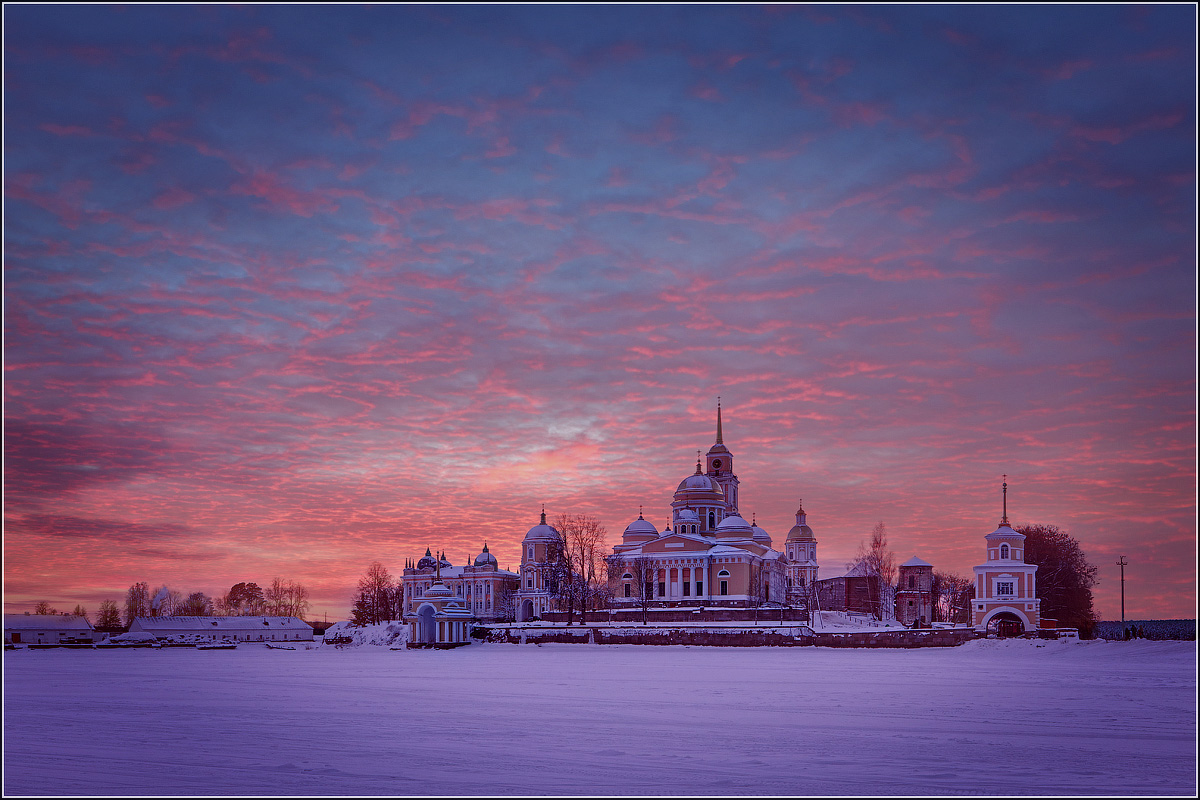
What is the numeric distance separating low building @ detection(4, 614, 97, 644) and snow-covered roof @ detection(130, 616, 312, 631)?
5.07 meters

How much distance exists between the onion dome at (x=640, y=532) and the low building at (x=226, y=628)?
3777cm

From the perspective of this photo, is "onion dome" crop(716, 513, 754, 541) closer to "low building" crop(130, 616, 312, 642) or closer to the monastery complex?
the monastery complex

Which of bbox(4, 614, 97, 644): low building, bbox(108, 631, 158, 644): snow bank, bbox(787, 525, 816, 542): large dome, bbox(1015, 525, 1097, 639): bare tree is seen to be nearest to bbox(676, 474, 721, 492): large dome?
bbox(787, 525, 816, 542): large dome

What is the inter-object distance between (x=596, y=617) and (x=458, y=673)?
4165cm

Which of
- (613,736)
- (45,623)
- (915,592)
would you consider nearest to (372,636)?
(45,623)

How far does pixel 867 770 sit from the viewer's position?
13.4 meters

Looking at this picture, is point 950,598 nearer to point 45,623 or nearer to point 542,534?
point 542,534

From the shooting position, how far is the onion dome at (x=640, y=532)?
93000mm

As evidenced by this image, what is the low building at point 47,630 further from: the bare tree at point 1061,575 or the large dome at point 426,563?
the bare tree at point 1061,575

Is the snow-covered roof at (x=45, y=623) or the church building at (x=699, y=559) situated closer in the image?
the church building at (x=699, y=559)

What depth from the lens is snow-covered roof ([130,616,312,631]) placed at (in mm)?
100062

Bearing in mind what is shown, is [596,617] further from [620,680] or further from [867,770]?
[867,770]

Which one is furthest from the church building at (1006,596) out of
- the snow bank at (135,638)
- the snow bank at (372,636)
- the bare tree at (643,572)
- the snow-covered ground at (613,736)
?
the snow bank at (135,638)

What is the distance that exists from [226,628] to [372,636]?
1163 inches
